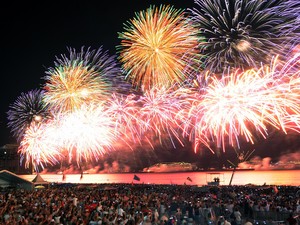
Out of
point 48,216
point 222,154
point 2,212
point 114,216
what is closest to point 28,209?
point 2,212

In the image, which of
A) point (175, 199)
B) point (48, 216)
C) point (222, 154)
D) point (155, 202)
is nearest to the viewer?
point (48, 216)

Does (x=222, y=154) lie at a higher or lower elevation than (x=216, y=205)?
higher

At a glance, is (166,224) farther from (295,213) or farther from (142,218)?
(295,213)

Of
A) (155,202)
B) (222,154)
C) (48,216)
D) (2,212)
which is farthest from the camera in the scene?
(222,154)

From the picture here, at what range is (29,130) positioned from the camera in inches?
1816

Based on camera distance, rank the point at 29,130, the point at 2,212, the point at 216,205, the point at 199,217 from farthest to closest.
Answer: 1. the point at 29,130
2. the point at 216,205
3. the point at 199,217
4. the point at 2,212

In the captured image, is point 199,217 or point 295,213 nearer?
point 295,213

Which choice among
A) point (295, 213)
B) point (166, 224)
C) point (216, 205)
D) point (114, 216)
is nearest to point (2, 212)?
point (114, 216)

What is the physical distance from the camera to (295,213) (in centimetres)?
1867

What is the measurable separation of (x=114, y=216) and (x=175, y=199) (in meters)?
10.2

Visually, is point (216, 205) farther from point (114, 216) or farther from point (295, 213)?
point (114, 216)

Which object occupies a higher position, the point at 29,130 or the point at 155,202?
the point at 29,130

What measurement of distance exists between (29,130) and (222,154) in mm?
149878

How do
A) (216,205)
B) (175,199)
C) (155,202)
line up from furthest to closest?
(175,199), (155,202), (216,205)
